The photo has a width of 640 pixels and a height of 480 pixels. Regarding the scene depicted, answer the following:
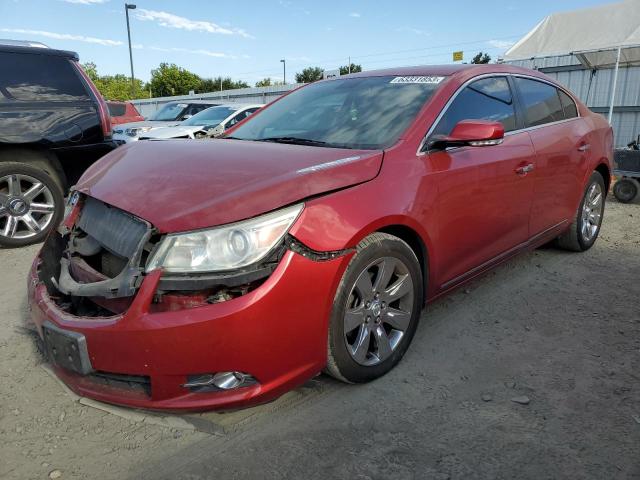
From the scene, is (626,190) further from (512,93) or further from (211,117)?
(211,117)

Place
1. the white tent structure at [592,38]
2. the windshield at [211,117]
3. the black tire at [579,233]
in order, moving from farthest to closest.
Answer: the windshield at [211,117]
the white tent structure at [592,38]
the black tire at [579,233]

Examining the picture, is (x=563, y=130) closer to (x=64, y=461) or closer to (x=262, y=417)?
(x=262, y=417)

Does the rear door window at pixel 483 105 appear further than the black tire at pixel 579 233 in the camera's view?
No

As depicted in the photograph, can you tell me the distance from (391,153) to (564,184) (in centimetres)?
212

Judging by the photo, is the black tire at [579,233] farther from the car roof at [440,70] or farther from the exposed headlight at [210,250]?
the exposed headlight at [210,250]

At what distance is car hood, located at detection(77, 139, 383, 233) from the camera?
2.03 meters

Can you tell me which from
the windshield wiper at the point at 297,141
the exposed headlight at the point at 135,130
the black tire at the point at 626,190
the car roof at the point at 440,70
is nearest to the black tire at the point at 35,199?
the windshield wiper at the point at 297,141

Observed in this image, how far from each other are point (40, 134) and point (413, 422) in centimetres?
441

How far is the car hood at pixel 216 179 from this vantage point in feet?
6.64

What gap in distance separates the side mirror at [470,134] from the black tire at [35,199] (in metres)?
3.63

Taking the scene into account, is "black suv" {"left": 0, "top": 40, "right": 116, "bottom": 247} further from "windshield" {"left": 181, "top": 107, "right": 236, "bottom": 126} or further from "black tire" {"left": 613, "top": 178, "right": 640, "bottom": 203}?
"black tire" {"left": 613, "top": 178, "right": 640, "bottom": 203}

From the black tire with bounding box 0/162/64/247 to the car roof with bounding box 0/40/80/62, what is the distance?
115 centimetres

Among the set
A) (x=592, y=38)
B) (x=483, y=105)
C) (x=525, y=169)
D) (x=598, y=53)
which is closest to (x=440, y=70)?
(x=483, y=105)

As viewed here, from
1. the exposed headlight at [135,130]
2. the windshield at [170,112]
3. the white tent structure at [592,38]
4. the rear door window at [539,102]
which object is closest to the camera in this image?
the rear door window at [539,102]
